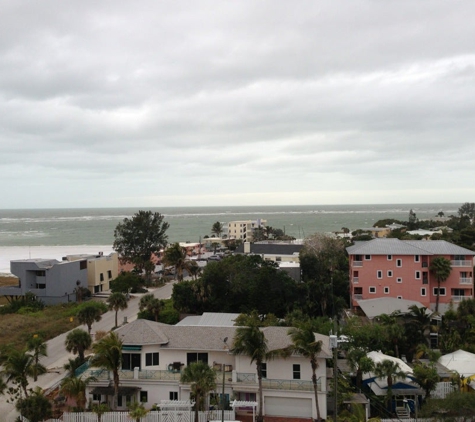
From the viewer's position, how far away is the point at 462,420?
19469 mm

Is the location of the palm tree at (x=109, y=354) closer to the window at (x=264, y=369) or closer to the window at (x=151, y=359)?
the window at (x=151, y=359)

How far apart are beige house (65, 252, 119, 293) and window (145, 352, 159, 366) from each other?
34.5 m

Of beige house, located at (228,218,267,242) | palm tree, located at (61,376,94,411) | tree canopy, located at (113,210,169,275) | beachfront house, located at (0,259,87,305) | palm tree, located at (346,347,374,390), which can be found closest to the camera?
palm tree, located at (61,376,94,411)

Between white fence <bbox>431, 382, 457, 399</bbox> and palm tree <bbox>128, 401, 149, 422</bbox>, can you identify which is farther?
white fence <bbox>431, 382, 457, 399</bbox>

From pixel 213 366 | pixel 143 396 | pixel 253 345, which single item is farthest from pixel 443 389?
pixel 143 396

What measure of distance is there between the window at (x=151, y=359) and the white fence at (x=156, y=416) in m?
3.18

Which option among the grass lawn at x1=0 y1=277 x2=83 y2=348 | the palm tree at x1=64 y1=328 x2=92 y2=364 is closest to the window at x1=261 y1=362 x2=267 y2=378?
the palm tree at x1=64 y1=328 x2=92 y2=364

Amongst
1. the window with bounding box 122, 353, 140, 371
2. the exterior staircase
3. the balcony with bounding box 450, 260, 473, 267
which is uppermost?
the balcony with bounding box 450, 260, 473, 267

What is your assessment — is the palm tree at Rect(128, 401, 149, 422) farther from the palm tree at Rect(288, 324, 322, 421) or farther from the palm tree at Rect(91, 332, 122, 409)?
the palm tree at Rect(288, 324, 322, 421)

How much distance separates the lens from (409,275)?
143 ft

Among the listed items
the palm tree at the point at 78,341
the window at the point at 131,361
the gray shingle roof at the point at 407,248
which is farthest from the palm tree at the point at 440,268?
the palm tree at the point at 78,341

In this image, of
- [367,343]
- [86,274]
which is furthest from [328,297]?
[86,274]

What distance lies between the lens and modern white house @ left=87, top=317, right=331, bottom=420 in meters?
23.1

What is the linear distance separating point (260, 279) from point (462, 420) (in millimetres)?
22361
